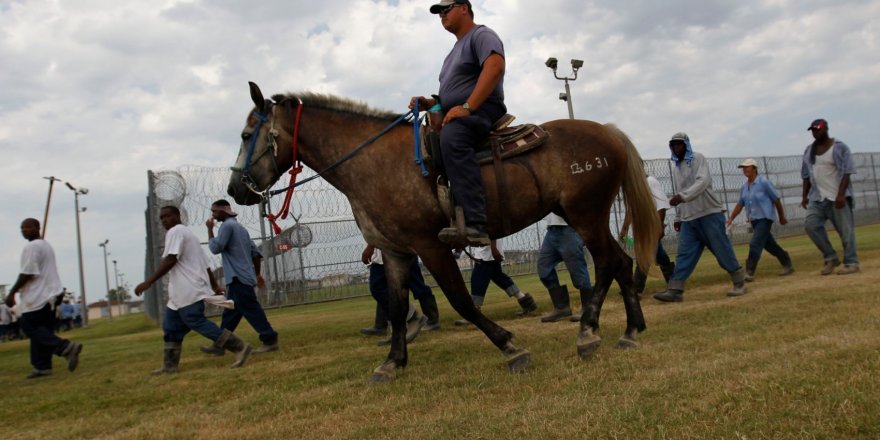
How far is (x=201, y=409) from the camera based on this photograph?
14.3 feet

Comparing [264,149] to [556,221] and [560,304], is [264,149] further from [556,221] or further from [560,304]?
[560,304]

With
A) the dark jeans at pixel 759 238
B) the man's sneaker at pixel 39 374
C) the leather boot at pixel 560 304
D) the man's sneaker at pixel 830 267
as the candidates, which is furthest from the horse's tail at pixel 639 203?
the man's sneaker at pixel 39 374

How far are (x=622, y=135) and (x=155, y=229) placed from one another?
12.4 m

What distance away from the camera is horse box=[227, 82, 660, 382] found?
4.68m

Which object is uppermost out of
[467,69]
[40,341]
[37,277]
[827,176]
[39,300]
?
[467,69]

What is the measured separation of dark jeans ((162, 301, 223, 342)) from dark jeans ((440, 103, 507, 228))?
349 centimetres

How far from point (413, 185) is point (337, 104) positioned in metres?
1.08

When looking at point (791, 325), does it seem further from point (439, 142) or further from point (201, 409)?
point (201, 409)

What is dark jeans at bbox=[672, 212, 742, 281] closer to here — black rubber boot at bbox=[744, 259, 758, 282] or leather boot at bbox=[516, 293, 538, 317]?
black rubber boot at bbox=[744, 259, 758, 282]

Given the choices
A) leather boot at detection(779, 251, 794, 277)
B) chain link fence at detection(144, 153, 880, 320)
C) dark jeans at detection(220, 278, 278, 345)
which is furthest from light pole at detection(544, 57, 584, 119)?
dark jeans at detection(220, 278, 278, 345)

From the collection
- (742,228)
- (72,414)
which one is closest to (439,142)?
(72,414)

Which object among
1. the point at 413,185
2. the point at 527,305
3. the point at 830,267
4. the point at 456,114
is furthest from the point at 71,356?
the point at 830,267

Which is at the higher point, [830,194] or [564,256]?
[830,194]

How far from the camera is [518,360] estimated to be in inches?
179
